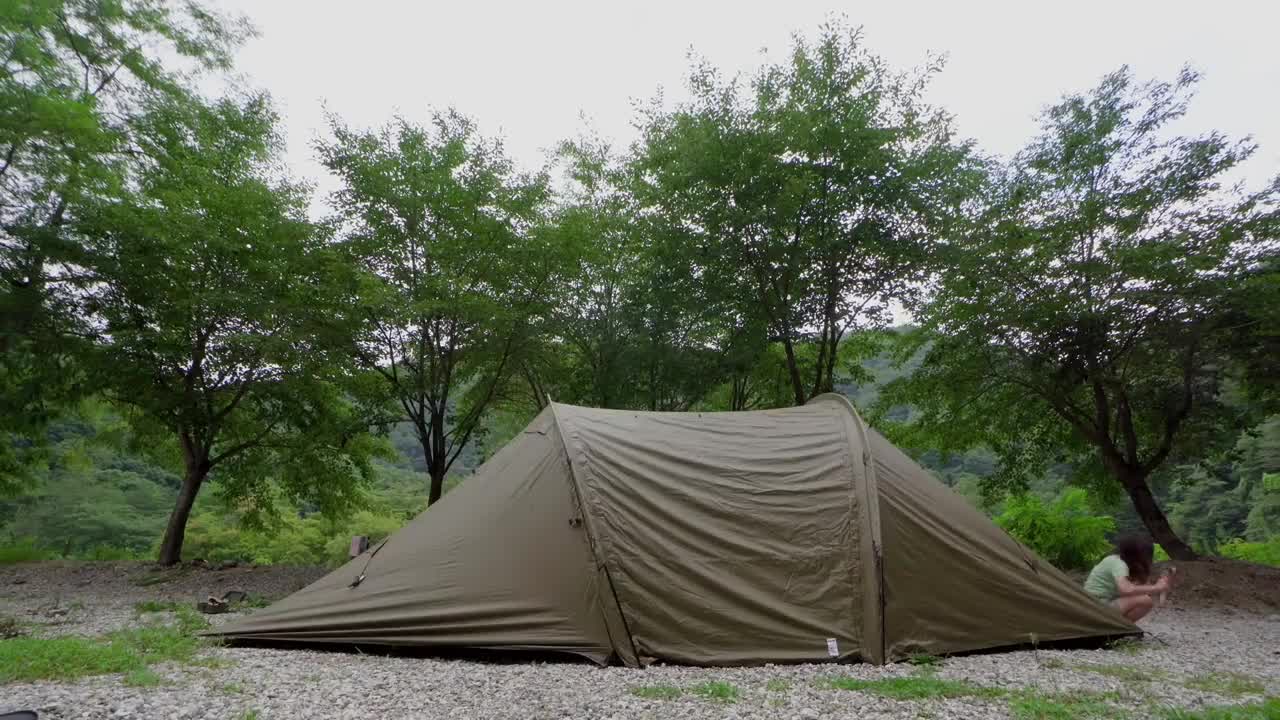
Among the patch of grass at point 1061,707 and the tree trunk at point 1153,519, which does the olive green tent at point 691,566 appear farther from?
the tree trunk at point 1153,519

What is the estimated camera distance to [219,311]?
10.7 m

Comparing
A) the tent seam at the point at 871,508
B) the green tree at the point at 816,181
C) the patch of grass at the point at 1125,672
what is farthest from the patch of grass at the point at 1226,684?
the green tree at the point at 816,181

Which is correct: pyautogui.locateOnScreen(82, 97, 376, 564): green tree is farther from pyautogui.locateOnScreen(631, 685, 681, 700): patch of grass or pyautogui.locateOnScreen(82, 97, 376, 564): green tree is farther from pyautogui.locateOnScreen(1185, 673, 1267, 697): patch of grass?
pyautogui.locateOnScreen(1185, 673, 1267, 697): patch of grass

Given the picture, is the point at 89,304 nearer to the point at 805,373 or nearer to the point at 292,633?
the point at 292,633

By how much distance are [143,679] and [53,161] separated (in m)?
8.68

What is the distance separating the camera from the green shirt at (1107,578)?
21.8 ft

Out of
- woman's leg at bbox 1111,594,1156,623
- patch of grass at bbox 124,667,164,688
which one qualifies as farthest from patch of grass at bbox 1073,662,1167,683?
patch of grass at bbox 124,667,164,688

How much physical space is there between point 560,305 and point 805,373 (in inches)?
212

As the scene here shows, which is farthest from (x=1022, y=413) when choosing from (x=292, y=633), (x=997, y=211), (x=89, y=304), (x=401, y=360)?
(x=89, y=304)

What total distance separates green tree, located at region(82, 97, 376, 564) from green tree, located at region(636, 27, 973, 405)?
594cm

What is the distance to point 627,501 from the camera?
5.84 m

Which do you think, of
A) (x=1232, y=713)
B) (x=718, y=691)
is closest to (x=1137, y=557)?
(x=1232, y=713)

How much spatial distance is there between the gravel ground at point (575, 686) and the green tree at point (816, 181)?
23.3 ft

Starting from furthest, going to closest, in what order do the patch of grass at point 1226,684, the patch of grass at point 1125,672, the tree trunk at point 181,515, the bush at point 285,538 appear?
the bush at point 285,538 → the tree trunk at point 181,515 → the patch of grass at point 1125,672 → the patch of grass at point 1226,684
